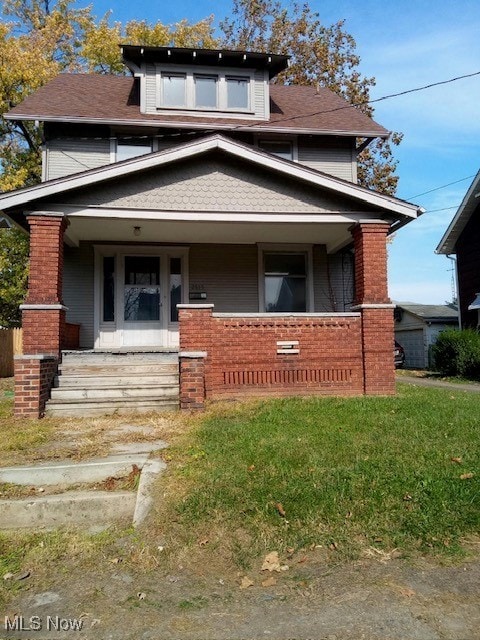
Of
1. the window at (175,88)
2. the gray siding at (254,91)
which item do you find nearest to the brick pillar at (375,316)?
the gray siding at (254,91)

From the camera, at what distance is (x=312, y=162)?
1270cm

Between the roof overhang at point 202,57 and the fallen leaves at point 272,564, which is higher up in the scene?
the roof overhang at point 202,57

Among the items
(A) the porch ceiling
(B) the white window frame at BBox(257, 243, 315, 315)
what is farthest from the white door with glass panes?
(B) the white window frame at BBox(257, 243, 315, 315)

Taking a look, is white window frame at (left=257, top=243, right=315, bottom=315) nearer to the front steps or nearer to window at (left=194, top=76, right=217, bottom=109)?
the front steps

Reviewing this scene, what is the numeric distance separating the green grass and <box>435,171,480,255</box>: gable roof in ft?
42.7

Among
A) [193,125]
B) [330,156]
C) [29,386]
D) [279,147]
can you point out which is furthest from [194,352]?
[330,156]

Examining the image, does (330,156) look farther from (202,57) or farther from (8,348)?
(8,348)

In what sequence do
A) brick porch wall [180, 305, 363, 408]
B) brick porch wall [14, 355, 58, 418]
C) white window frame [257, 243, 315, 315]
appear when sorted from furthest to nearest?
white window frame [257, 243, 315, 315], brick porch wall [180, 305, 363, 408], brick porch wall [14, 355, 58, 418]

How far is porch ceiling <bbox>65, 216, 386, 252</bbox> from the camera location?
31.7 ft

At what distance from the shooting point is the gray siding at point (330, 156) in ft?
41.7

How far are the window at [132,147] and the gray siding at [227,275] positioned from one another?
2.75m

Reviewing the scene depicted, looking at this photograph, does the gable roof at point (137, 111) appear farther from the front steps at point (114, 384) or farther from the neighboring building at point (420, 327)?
the neighboring building at point (420, 327)

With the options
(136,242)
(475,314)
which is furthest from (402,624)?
(475,314)

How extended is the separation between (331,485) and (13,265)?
787 inches
